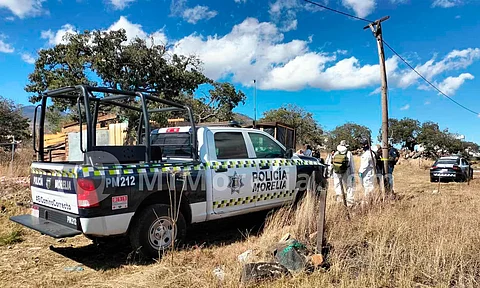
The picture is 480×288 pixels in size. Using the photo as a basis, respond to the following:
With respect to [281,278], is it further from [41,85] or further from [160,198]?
[41,85]

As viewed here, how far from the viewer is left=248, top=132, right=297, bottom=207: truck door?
6145 millimetres

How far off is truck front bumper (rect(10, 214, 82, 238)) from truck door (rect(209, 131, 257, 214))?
6.74ft

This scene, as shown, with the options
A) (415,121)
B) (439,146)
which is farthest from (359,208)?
(415,121)

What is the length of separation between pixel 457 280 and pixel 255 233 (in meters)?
3.20

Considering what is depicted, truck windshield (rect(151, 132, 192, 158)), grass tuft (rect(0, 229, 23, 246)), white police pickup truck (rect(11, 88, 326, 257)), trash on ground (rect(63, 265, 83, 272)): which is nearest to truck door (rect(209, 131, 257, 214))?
white police pickup truck (rect(11, 88, 326, 257))

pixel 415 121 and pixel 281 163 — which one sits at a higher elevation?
pixel 415 121

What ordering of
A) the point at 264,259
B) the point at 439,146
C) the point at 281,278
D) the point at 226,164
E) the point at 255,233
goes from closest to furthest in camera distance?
the point at 281,278 < the point at 264,259 < the point at 226,164 < the point at 255,233 < the point at 439,146

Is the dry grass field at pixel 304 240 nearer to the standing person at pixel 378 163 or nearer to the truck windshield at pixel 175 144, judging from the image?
the truck windshield at pixel 175 144

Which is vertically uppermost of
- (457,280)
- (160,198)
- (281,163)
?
(281,163)

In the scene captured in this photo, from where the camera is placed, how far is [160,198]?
4.93 metres

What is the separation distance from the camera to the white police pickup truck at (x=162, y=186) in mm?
4262

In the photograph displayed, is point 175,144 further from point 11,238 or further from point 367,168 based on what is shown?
point 367,168

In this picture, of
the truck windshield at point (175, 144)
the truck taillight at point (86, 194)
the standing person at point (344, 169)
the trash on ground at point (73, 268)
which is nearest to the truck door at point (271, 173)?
the truck windshield at point (175, 144)

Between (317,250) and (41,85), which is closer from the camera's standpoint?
(317,250)
